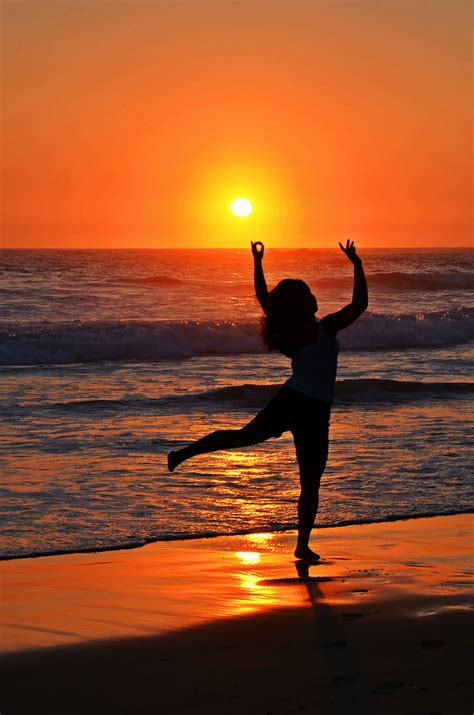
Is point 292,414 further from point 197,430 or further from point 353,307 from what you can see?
point 197,430

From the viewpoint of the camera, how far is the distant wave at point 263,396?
14.3m

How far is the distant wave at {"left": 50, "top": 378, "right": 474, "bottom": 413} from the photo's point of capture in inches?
562

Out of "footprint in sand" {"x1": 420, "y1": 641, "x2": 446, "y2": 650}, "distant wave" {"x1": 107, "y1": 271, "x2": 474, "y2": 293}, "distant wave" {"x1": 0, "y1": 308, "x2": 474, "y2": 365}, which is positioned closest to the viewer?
"footprint in sand" {"x1": 420, "y1": 641, "x2": 446, "y2": 650}

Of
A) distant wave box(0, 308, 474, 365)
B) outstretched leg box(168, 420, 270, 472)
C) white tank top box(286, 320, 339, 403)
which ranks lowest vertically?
distant wave box(0, 308, 474, 365)

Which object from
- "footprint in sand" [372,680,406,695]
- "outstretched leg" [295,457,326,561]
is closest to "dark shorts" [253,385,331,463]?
"outstretched leg" [295,457,326,561]

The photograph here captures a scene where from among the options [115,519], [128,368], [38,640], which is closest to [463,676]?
[38,640]

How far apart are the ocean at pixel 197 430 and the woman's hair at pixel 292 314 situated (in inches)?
81.0

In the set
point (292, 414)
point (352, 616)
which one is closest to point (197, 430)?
point (292, 414)

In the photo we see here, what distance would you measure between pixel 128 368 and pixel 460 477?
40.1 ft

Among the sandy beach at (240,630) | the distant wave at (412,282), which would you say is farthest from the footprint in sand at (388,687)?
the distant wave at (412,282)

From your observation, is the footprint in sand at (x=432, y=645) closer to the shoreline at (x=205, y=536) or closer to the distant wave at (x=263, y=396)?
the shoreline at (x=205, y=536)

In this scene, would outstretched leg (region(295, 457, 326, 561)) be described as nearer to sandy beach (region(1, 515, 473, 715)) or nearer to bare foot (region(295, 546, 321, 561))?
→ bare foot (region(295, 546, 321, 561))

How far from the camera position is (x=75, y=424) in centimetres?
1232

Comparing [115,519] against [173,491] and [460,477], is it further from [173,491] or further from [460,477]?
[460,477]
